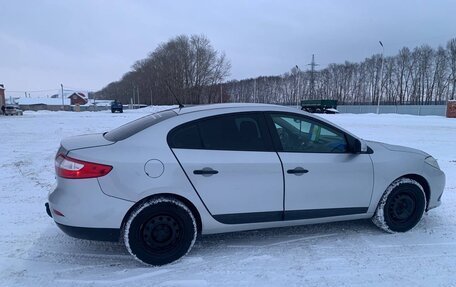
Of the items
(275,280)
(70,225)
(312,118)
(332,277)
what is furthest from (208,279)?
(312,118)

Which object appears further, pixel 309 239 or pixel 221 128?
pixel 309 239

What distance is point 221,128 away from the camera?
368cm

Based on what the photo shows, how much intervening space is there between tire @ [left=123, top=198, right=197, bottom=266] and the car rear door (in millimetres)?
294

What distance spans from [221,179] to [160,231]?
2.64 feet

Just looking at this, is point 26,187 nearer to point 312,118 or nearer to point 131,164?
point 131,164

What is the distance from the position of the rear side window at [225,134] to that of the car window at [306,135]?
0.72 feet

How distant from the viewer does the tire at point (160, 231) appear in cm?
336

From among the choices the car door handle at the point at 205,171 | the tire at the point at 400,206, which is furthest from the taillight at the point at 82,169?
the tire at the point at 400,206

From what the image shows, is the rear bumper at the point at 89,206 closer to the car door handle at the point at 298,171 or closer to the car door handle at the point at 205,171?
the car door handle at the point at 205,171

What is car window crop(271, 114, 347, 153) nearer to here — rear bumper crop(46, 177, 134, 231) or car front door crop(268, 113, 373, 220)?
car front door crop(268, 113, 373, 220)

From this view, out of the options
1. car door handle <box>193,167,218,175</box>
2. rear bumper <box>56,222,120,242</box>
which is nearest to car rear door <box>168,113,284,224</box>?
car door handle <box>193,167,218,175</box>

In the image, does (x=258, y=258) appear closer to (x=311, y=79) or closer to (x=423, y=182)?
(x=423, y=182)

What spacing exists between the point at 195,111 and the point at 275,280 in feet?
6.24

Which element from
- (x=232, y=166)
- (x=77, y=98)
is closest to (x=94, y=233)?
(x=232, y=166)
